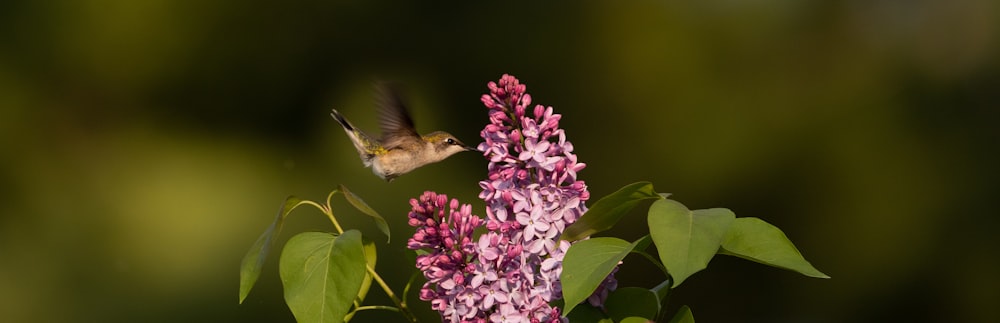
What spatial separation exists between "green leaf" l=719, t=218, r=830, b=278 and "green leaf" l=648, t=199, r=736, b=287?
0.07 feet

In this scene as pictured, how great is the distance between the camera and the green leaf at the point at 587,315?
2.45ft

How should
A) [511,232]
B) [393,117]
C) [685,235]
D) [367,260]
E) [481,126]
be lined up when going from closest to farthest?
[685,235] < [511,232] < [367,260] < [393,117] < [481,126]

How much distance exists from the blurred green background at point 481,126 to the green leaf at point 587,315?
2.68 m

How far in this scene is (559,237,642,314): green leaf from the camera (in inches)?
24.9

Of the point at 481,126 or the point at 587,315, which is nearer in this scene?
the point at 587,315

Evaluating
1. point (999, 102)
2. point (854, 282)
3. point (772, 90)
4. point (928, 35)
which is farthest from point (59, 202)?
point (999, 102)

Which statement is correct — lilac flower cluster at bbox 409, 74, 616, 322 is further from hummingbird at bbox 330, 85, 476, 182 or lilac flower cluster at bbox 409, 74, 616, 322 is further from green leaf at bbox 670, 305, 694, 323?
hummingbird at bbox 330, 85, 476, 182

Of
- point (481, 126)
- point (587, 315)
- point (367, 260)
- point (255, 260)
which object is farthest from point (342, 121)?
point (481, 126)

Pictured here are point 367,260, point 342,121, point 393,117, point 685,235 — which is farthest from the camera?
point 342,121

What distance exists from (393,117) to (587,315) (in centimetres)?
98

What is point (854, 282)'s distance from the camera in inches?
174

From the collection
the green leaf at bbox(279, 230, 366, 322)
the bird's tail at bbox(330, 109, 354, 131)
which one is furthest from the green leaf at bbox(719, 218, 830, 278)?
the bird's tail at bbox(330, 109, 354, 131)

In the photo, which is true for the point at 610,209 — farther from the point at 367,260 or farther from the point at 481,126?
the point at 481,126

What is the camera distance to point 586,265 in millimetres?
649
